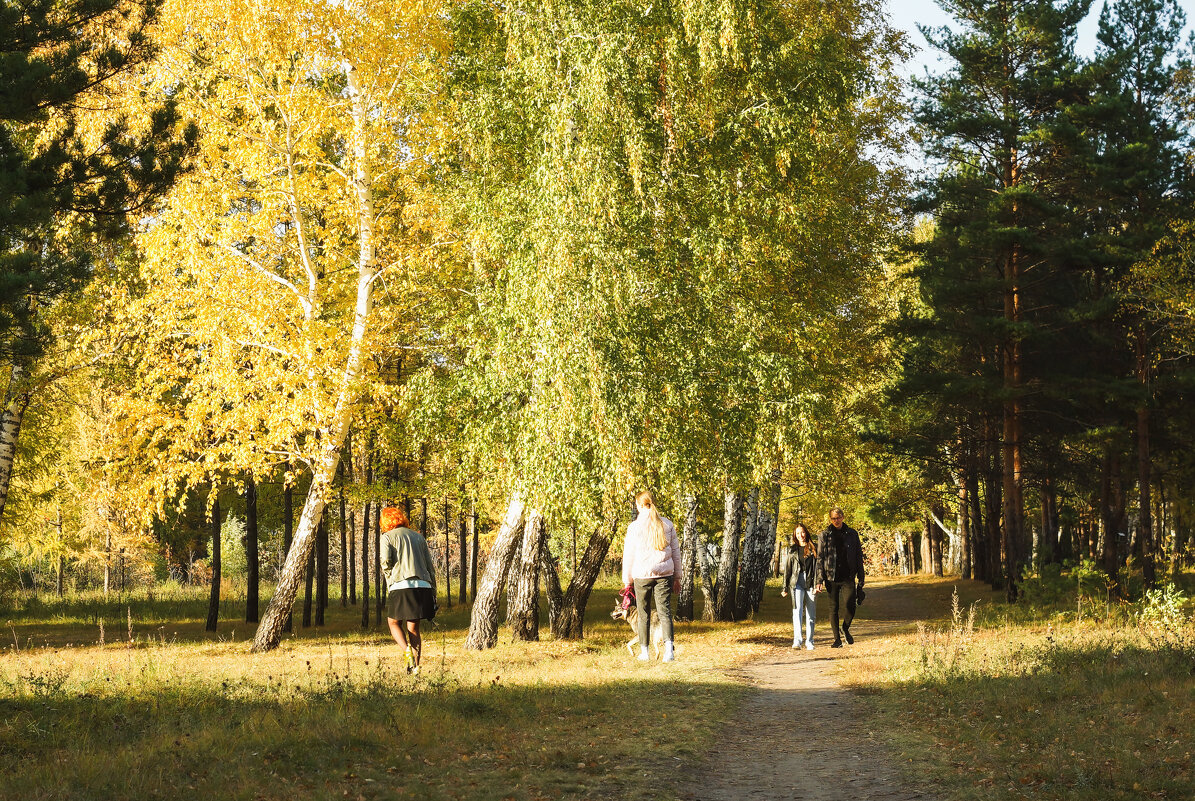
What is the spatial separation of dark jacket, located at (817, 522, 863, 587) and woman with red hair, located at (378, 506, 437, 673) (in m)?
6.76

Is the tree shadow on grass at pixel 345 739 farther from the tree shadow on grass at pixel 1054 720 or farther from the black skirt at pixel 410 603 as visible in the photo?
the tree shadow on grass at pixel 1054 720

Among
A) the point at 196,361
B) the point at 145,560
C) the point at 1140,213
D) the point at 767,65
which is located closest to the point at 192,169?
the point at 196,361

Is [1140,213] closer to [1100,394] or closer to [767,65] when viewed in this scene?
[1100,394]

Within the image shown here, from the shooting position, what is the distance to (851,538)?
1631 centimetres

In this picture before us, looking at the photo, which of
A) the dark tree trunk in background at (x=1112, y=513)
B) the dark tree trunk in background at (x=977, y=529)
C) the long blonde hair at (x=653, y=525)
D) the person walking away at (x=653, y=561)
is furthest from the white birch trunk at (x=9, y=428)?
the dark tree trunk in background at (x=977, y=529)

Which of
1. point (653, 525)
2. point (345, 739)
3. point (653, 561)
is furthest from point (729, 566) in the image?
point (345, 739)

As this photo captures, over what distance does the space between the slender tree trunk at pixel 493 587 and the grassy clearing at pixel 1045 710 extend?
6049 mm

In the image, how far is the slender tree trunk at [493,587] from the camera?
A: 1753cm

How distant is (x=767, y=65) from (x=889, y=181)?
10.9 meters

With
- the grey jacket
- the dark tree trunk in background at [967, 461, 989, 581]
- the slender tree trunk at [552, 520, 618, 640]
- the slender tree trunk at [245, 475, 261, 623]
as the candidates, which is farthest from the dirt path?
the dark tree trunk in background at [967, 461, 989, 581]

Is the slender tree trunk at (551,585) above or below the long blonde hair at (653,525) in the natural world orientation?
below

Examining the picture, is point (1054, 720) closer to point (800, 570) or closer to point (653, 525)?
point (653, 525)

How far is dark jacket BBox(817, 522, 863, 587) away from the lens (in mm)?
16078

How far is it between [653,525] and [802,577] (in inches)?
180
